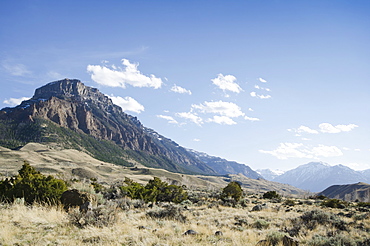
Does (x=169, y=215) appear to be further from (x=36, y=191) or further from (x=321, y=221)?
(x=321, y=221)

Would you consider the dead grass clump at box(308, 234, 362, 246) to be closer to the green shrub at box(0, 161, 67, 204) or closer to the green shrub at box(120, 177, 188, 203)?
the green shrub at box(0, 161, 67, 204)

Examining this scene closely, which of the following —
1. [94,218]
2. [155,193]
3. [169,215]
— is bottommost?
[155,193]

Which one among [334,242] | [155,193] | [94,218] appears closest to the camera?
Result: [334,242]

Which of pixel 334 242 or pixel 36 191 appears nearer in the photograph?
pixel 334 242

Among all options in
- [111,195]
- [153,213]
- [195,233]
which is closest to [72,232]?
[195,233]

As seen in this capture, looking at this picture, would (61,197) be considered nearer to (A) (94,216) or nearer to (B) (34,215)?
(B) (34,215)

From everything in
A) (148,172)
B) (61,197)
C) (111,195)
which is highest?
(61,197)

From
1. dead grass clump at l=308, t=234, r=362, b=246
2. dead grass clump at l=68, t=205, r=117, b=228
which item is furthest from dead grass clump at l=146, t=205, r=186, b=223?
dead grass clump at l=308, t=234, r=362, b=246

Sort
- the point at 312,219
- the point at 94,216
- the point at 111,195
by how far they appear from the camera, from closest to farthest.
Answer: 1. the point at 94,216
2. the point at 312,219
3. the point at 111,195

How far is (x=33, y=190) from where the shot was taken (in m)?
14.2

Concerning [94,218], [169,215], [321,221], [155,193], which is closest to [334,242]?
[321,221]

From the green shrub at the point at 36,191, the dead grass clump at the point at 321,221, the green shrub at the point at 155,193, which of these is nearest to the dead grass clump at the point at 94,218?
the green shrub at the point at 36,191

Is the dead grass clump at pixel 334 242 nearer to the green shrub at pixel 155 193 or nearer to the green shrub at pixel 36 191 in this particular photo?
the green shrub at pixel 36 191

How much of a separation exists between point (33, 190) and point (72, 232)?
834 centimetres
